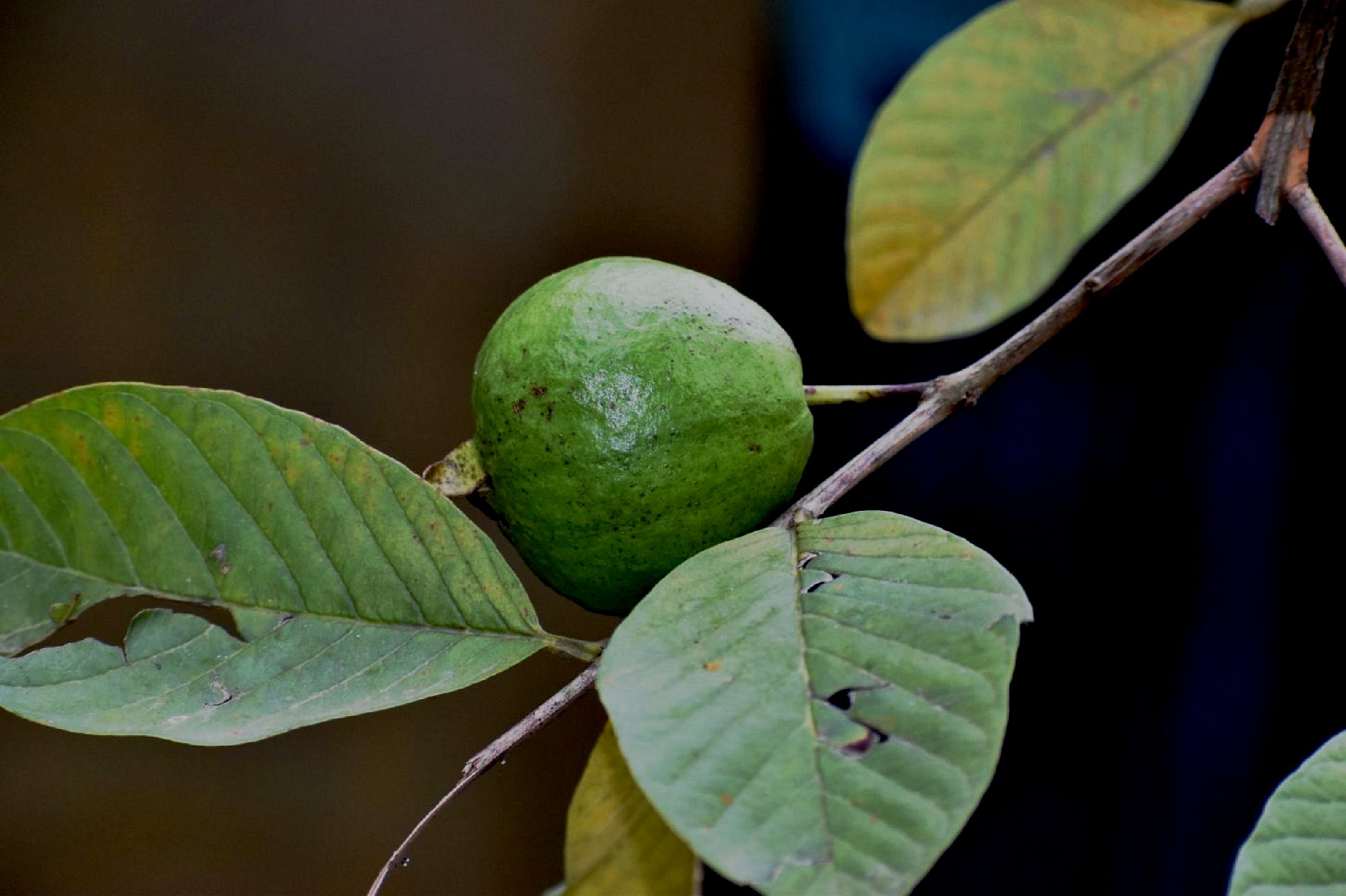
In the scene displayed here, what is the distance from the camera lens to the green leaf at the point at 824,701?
1.15ft

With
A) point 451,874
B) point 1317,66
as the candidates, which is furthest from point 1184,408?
point 451,874

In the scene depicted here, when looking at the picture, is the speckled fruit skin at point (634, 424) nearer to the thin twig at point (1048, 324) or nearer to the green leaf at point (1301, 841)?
the thin twig at point (1048, 324)

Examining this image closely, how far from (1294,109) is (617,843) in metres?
0.52

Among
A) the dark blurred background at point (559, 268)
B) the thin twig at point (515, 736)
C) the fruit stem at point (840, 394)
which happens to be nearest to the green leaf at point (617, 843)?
the thin twig at point (515, 736)

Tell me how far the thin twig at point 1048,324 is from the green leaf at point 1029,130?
94 millimetres

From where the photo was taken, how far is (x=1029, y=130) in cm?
51

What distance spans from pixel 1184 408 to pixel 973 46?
1.25m

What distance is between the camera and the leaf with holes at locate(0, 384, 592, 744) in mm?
558

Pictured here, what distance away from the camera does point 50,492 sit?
565 mm

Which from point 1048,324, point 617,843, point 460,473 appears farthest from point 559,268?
point 617,843

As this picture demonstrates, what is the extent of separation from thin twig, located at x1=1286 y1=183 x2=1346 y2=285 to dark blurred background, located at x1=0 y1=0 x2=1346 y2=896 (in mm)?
672

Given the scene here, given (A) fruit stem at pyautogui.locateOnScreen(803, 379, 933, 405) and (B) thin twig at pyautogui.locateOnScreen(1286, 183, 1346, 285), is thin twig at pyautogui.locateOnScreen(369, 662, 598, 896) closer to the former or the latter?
(A) fruit stem at pyautogui.locateOnScreen(803, 379, 933, 405)

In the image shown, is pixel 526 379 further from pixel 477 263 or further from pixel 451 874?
pixel 451 874

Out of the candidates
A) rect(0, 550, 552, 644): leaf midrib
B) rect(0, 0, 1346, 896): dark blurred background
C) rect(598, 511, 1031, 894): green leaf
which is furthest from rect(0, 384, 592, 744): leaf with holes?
rect(0, 0, 1346, 896): dark blurred background
